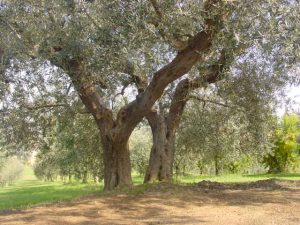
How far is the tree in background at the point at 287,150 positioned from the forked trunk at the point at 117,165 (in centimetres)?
3391

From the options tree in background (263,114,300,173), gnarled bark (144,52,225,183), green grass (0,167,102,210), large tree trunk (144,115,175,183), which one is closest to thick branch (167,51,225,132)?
gnarled bark (144,52,225,183)

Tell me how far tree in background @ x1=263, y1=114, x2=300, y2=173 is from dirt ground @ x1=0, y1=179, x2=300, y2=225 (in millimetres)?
33651

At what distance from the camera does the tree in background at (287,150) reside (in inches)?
1780

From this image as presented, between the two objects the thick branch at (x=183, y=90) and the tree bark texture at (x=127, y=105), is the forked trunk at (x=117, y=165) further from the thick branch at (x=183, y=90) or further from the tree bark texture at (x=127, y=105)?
the thick branch at (x=183, y=90)

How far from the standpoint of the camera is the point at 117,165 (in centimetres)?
1410

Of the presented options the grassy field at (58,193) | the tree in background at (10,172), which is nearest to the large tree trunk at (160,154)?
the grassy field at (58,193)

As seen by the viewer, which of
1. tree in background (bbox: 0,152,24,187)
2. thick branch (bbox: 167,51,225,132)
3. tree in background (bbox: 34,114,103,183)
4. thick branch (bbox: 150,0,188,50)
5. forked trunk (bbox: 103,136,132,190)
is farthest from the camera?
Answer: tree in background (bbox: 0,152,24,187)

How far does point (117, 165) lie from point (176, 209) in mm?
4519

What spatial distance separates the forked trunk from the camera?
14008 millimetres

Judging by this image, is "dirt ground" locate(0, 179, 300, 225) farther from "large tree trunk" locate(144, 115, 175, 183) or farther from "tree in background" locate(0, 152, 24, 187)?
"tree in background" locate(0, 152, 24, 187)

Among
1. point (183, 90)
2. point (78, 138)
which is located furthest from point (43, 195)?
point (183, 90)

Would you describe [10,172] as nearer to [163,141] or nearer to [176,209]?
[163,141]

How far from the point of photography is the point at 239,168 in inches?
2188

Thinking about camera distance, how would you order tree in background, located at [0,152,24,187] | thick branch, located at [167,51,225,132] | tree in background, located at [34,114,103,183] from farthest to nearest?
tree in background, located at [0,152,24,187]
tree in background, located at [34,114,103,183]
thick branch, located at [167,51,225,132]
